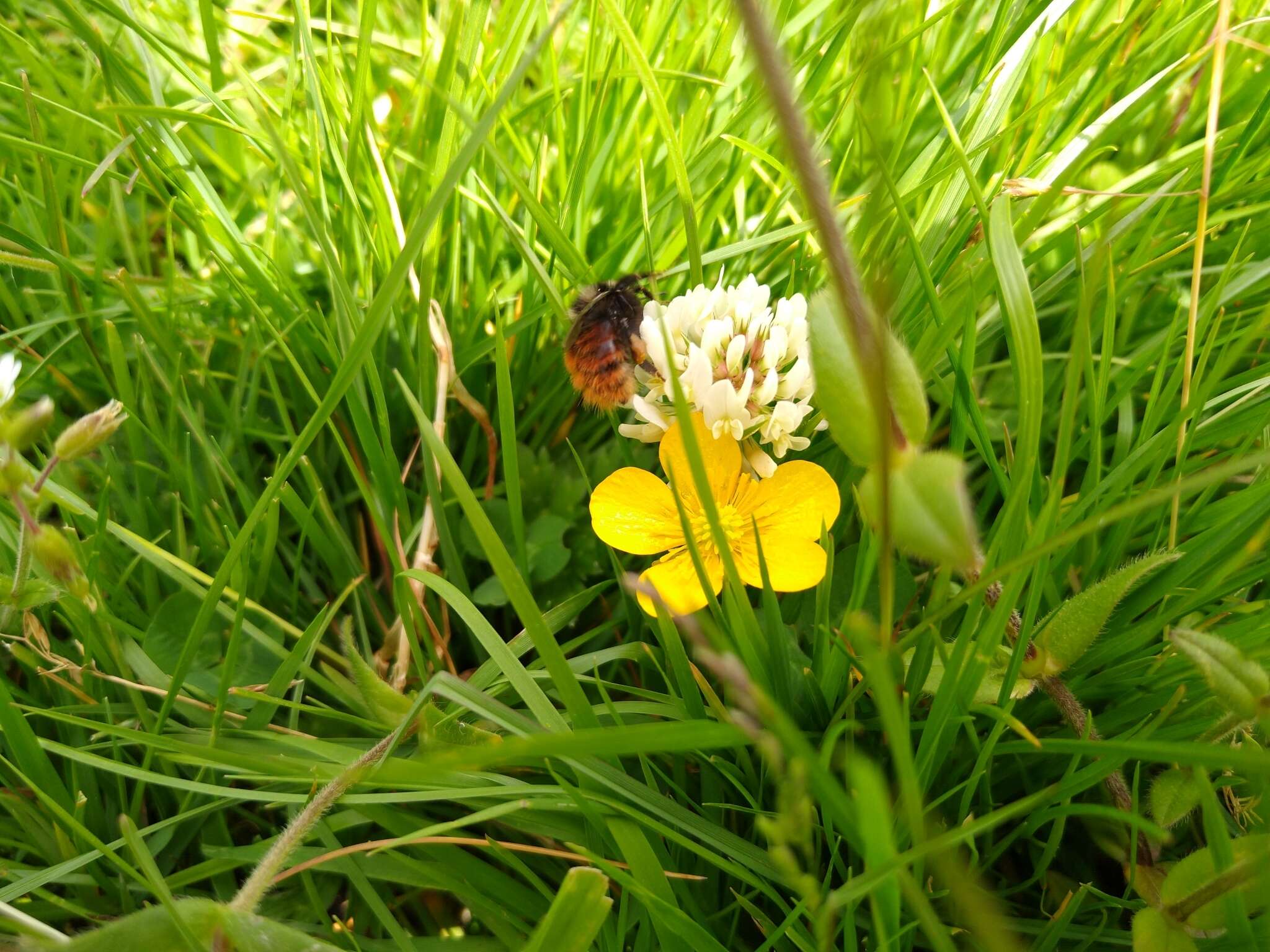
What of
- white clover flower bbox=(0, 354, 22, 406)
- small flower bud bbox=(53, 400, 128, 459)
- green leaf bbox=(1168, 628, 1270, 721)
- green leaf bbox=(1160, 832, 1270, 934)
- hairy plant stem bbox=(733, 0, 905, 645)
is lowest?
green leaf bbox=(1160, 832, 1270, 934)

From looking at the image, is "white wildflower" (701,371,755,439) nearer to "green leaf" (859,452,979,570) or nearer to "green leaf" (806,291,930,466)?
"green leaf" (806,291,930,466)

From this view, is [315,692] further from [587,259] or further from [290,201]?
[290,201]

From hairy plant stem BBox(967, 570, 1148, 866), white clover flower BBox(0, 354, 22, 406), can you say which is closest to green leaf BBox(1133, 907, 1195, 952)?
hairy plant stem BBox(967, 570, 1148, 866)

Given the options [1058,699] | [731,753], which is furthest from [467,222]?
[1058,699]

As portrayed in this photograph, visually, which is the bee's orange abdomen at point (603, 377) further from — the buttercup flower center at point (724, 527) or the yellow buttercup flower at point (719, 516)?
the buttercup flower center at point (724, 527)

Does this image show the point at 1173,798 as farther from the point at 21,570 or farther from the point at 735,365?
the point at 21,570

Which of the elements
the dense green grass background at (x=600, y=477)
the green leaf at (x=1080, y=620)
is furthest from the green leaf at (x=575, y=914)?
the green leaf at (x=1080, y=620)
